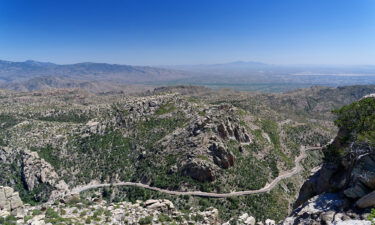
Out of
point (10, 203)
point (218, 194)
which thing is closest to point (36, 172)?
point (218, 194)

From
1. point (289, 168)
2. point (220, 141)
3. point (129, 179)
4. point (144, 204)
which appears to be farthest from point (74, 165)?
point (289, 168)

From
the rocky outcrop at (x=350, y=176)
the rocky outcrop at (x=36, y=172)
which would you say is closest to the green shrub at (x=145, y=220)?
the rocky outcrop at (x=350, y=176)

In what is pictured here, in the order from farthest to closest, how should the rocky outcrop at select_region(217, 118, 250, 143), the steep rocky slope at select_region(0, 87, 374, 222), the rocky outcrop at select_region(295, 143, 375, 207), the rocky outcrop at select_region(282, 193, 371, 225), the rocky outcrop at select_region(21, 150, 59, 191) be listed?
the rocky outcrop at select_region(217, 118, 250, 143), the rocky outcrop at select_region(21, 150, 59, 191), the steep rocky slope at select_region(0, 87, 374, 222), the rocky outcrop at select_region(295, 143, 375, 207), the rocky outcrop at select_region(282, 193, 371, 225)

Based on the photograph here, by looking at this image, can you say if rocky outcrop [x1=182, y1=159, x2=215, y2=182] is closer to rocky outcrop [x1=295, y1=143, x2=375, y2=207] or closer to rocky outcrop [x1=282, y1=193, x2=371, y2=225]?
rocky outcrop [x1=295, y1=143, x2=375, y2=207]

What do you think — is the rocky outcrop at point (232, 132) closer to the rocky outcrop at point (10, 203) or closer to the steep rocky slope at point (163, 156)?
the steep rocky slope at point (163, 156)

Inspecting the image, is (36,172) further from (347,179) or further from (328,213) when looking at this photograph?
(347,179)

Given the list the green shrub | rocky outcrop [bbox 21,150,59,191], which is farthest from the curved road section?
the green shrub
